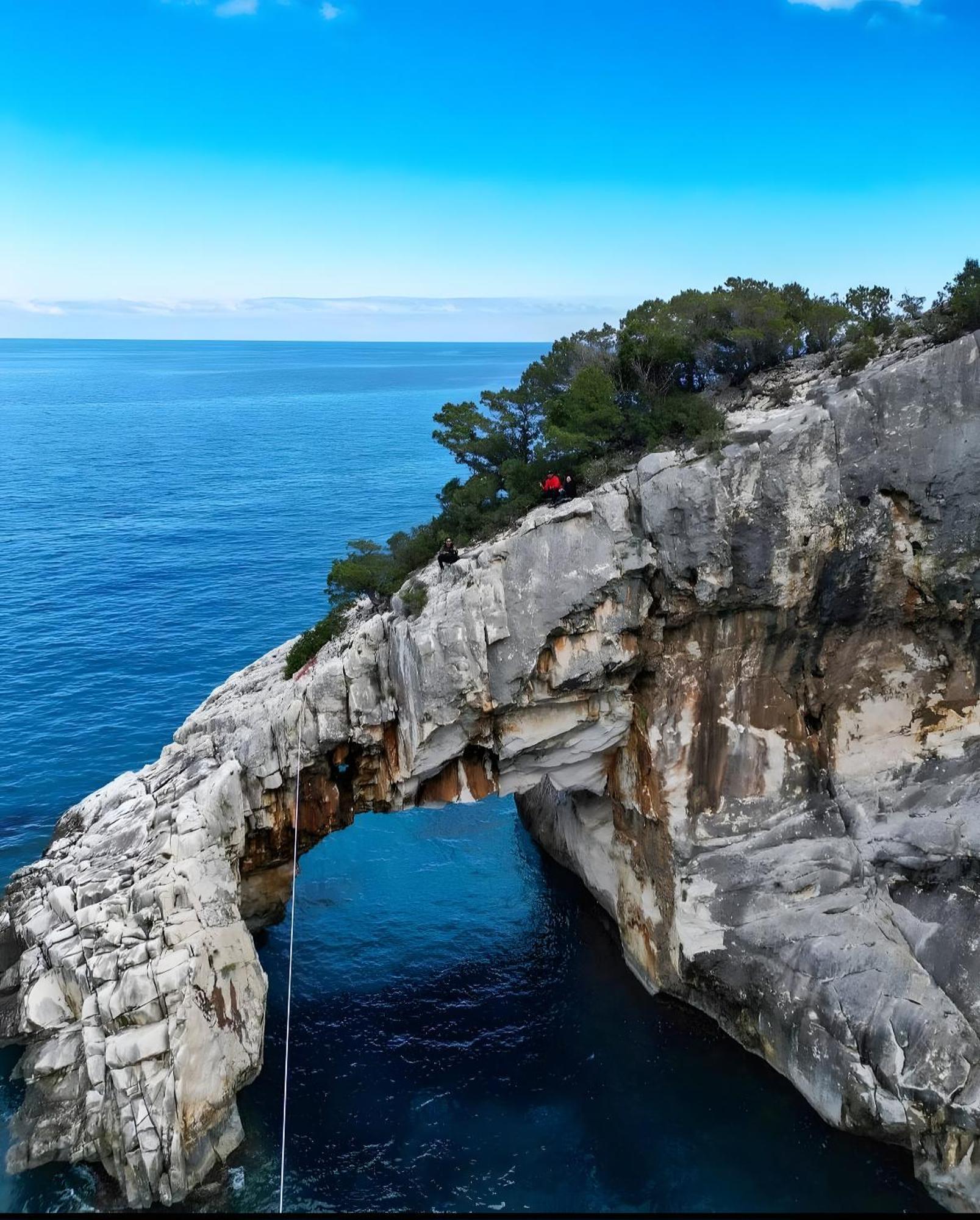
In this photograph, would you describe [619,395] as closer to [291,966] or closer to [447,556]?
[447,556]

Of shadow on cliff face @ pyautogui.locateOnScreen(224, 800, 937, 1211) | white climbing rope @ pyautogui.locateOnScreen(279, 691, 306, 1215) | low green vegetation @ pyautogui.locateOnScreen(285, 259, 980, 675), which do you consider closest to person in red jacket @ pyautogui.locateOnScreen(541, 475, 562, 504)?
low green vegetation @ pyautogui.locateOnScreen(285, 259, 980, 675)

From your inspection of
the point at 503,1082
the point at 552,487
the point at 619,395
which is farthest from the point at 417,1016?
the point at 619,395

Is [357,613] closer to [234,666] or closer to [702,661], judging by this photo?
[702,661]

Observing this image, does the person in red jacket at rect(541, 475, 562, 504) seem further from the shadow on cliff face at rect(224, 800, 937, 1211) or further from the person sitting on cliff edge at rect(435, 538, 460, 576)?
the shadow on cliff face at rect(224, 800, 937, 1211)

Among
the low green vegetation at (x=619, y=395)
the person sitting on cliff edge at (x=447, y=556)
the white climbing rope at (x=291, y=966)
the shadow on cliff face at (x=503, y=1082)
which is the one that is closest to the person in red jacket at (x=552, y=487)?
the low green vegetation at (x=619, y=395)

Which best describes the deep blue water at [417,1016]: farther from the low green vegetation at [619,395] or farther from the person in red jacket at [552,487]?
the person in red jacket at [552,487]

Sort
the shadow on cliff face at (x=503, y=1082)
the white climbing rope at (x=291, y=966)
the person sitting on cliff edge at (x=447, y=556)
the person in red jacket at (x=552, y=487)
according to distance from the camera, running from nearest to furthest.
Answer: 1. the shadow on cliff face at (x=503, y=1082)
2. the white climbing rope at (x=291, y=966)
3. the person in red jacket at (x=552, y=487)
4. the person sitting on cliff edge at (x=447, y=556)
